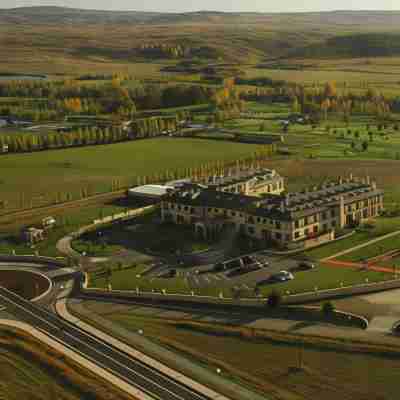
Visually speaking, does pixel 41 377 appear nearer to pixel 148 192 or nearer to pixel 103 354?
pixel 103 354

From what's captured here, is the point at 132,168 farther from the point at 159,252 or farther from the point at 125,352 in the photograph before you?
the point at 125,352

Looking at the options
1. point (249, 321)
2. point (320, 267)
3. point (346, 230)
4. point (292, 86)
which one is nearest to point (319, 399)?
point (249, 321)

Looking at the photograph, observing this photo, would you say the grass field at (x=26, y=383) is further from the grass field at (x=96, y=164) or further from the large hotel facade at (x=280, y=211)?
the grass field at (x=96, y=164)

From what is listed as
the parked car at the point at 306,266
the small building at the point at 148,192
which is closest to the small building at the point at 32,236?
the small building at the point at 148,192

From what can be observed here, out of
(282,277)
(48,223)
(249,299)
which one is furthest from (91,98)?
(249,299)

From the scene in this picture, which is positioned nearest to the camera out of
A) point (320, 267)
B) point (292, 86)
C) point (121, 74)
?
point (320, 267)
